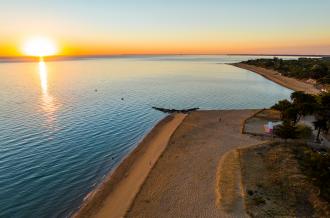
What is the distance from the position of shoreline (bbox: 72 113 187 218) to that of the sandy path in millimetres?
1048

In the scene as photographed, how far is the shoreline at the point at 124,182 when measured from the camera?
2888cm

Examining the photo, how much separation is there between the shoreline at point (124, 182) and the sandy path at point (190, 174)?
105cm

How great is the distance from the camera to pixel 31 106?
265 feet

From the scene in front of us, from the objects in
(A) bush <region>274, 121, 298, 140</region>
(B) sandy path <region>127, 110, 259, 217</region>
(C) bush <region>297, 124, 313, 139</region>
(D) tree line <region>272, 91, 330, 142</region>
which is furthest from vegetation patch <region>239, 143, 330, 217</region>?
(C) bush <region>297, 124, 313, 139</region>

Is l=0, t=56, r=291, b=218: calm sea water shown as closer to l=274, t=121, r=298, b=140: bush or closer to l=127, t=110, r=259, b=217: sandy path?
l=127, t=110, r=259, b=217: sandy path

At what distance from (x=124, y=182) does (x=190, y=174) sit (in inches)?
309

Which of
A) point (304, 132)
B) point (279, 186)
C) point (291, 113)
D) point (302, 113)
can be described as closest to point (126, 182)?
point (279, 186)

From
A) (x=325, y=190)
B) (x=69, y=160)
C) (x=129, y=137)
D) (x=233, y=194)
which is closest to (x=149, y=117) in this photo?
(x=129, y=137)

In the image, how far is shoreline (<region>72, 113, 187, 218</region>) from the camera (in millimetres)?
28880

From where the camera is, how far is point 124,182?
1375 inches

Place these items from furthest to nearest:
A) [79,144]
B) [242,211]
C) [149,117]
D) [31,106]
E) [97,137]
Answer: [31,106] < [149,117] < [97,137] < [79,144] < [242,211]

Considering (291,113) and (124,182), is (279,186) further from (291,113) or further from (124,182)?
(291,113)

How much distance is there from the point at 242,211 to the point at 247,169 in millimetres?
8867

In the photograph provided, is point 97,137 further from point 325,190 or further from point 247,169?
point 325,190
